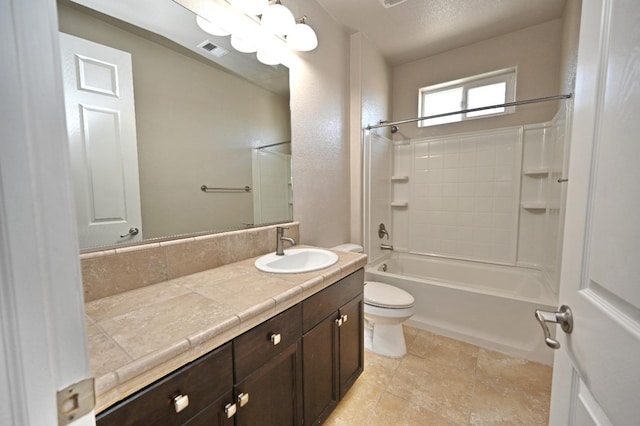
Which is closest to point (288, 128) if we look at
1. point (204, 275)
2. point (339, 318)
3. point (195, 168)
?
point (195, 168)

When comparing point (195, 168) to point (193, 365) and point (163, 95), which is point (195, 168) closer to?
point (163, 95)

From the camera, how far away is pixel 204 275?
3.76 feet

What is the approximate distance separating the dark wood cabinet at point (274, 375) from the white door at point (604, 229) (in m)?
0.80

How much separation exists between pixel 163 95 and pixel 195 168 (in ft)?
1.09

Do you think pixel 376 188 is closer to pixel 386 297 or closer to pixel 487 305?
pixel 386 297

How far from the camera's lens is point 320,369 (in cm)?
118

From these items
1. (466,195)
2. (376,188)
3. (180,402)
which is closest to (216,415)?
(180,402)

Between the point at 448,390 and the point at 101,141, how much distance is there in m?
2.16

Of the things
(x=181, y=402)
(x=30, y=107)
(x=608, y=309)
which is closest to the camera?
(x=30, y=107)

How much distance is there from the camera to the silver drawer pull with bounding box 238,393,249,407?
81cm

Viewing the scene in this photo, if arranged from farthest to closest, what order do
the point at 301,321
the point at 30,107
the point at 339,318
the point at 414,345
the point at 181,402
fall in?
the point at 414,345, the point at 339,318, the point at 301,321, the point at 181,402, the point at 30,107

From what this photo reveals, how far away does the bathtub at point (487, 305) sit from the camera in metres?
1.79

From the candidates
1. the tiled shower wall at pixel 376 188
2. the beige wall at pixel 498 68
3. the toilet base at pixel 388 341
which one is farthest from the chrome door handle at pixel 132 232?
the beige wall at pixel 498 68

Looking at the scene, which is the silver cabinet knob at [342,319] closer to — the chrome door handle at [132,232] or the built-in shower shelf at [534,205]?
the chrome door handle at [132,232]
